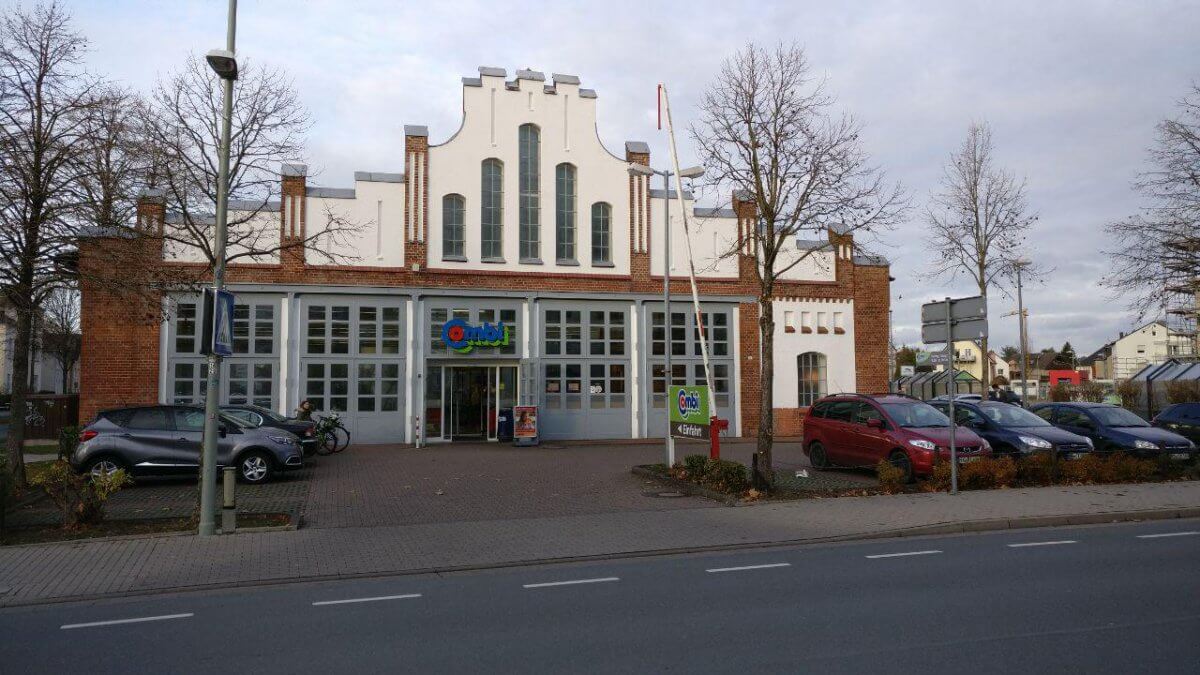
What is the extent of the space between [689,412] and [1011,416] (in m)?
7.23

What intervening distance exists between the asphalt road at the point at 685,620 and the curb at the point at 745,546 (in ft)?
0.74

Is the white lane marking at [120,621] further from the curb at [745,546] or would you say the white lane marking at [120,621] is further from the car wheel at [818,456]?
the car wheel at [818,456]

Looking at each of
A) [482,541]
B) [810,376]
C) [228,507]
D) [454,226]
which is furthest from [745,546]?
[810,376]

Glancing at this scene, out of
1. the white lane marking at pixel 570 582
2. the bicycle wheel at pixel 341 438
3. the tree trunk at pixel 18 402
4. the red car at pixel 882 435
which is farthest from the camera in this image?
the bicycle wheel at pixel 341 438

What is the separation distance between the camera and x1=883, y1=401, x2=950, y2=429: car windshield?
16.8m

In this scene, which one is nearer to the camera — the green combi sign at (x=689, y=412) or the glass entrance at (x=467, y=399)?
the green combi sign at (x=689, y=412)

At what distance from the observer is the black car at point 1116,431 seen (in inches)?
689

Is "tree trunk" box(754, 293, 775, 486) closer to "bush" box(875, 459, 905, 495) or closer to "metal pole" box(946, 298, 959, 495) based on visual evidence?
"bush" box(875, 459, 905, 495)

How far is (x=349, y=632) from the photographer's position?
7.03 metres

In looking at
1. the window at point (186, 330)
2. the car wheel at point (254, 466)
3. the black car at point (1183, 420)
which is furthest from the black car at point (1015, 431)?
the window at point (186, 330)

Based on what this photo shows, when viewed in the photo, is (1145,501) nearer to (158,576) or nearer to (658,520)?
(658,520)

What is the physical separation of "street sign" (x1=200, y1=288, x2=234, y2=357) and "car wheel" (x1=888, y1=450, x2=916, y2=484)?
11.4m

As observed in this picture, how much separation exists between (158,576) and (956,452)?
12.8 metres

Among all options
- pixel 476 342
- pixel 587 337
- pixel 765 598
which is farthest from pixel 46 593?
pixel 587 337
